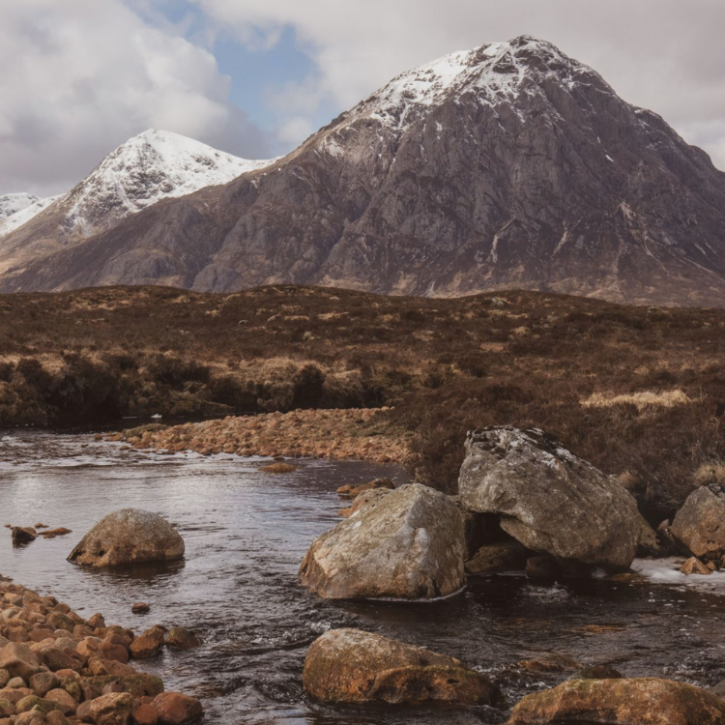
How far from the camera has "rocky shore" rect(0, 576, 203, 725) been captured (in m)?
7.57

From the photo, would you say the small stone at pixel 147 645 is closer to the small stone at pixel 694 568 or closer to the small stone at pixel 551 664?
the small stone at pixel 551 664

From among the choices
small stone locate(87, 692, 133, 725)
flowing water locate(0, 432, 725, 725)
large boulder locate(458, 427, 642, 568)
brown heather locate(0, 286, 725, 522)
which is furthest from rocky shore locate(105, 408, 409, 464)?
small stone locate(87, 692, 133, 725)

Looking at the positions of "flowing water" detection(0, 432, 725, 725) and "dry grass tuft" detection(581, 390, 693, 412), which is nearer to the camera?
"flowing water" detection(0, 432, 725, 725)

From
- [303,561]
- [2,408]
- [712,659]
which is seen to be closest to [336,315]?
[2,408]

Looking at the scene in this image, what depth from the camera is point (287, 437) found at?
1137 inches

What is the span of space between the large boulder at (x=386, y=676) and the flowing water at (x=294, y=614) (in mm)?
173

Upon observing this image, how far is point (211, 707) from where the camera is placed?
8.35 meters

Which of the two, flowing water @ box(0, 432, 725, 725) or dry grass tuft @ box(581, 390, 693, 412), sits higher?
dry grass tuft @ box(581, 390, 693, 412)

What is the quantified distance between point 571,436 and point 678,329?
43.7 meters

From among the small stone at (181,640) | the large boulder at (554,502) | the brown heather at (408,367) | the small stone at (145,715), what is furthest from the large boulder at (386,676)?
the brown heather at (408,367)

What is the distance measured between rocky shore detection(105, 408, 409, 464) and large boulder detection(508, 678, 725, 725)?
624 inches

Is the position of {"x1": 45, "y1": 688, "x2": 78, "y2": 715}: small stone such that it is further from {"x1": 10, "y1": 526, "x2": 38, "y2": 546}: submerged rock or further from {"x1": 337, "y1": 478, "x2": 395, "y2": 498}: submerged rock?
{"x1": 337, "y1": 478, "x2": 395, "y2": 498}: submerged rock

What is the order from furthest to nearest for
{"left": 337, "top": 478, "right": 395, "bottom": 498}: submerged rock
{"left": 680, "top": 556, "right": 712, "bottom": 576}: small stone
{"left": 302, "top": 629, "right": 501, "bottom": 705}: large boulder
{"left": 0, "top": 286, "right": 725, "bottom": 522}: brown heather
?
{"left": 337, "top": 478, "right": 395, "bottom": 498}: submerged rock
{"left": 0, "top": 286, "right": 725, "bottom": 522}: brown heather
{"left": 680, "top": 556, "right": 712, "bottom": 576}: small stone
{"left": 302, "top": 629, "right": 501, "bottom": 705}: large boulder

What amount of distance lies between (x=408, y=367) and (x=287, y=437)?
15.9m
